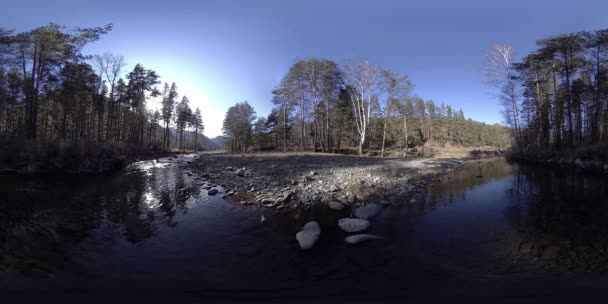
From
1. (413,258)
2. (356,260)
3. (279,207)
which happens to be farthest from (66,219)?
(413,258)

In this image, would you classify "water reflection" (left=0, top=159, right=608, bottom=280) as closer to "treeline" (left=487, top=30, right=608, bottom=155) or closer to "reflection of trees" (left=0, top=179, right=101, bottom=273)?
"reflection of trees" (left=0, top=179, right=101, bottom=273)

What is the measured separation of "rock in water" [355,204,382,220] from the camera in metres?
7.48

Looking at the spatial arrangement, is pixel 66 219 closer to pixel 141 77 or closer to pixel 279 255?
pixel 279 255

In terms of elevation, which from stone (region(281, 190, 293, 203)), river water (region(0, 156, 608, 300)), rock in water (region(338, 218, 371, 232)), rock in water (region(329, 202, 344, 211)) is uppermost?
stone (region(281, 190, 293, 203))

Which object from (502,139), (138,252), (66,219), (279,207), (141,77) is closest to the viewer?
(138,252)

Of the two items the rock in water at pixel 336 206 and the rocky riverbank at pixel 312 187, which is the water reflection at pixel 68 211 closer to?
the rocky riverbank at pixel 312 187

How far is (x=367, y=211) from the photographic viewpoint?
25.4 ft

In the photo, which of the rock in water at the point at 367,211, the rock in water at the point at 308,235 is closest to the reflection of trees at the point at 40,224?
the rock in water at the point at 308,235

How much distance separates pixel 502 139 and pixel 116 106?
120547 mm

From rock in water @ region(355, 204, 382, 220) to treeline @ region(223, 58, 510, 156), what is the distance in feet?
77.8

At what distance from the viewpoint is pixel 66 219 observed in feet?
23.8

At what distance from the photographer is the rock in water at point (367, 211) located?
7.48 meters

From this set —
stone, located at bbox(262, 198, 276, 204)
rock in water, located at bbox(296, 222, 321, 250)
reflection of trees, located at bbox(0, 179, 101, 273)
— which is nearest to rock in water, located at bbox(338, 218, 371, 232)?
rock in water, located at bbox(296, 222, 321, 250)

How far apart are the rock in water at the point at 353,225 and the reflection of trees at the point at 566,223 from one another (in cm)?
343
